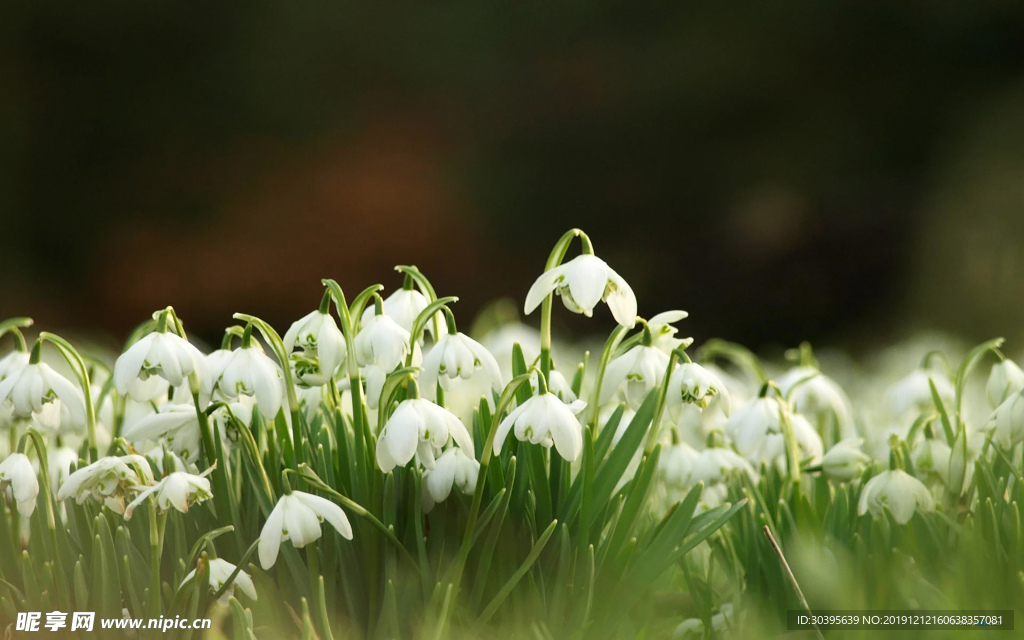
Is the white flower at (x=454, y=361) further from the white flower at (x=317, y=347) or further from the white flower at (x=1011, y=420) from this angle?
the white flower at (x=1011, y=420)

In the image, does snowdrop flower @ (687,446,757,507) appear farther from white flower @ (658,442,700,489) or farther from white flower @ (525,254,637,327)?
white flower @ (525,254,637,327)

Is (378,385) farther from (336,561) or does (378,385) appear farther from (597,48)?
(597,48)

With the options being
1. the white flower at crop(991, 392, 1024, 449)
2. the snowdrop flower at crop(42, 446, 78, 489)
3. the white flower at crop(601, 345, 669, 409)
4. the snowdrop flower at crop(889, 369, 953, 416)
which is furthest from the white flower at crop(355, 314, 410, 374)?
the snowdrop flower at crop(889, 369, 953, 416)

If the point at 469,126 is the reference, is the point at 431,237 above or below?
below

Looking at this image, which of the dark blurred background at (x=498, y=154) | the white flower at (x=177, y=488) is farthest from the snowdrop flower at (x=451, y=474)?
the dark blurred background at (x=498, y=154)

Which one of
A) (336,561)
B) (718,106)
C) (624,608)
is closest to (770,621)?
(624,608)

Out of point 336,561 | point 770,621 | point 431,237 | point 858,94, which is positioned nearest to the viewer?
point 336,561

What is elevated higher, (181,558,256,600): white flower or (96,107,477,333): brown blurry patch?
(96,107,477,333): brown blurry patch
